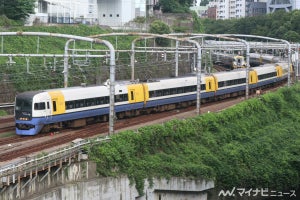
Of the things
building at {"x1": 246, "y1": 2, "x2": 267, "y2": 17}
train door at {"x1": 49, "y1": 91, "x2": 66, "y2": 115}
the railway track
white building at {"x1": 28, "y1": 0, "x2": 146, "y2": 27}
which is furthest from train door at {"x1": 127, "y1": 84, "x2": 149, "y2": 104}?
building at {"x1": 246, "y1": 2, "x2": 267, "y2": 17}

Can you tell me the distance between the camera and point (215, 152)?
35.9 meters

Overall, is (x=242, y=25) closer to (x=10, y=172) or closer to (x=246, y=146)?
(x=246, y=146)

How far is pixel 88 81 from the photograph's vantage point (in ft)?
171

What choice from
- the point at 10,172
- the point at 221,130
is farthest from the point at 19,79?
the point at 10,172

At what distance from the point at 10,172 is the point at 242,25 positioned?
101 m

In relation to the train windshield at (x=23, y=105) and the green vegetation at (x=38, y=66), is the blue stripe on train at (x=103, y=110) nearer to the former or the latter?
the train windshield at (x=23, y=105)

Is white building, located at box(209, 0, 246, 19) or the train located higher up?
white building, located at box(209, 0, 246, 19)

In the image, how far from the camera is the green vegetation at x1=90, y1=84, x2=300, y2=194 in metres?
30.0

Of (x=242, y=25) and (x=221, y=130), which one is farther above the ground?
(x=242, y=25)

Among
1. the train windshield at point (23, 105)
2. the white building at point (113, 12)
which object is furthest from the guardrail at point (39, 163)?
the white building at point (113, 12)

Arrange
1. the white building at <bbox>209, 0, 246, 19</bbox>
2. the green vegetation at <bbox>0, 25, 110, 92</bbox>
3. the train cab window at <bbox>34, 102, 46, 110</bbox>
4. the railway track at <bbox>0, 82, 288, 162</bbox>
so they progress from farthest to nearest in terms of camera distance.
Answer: the white building at <bbox>209, 0, 246, 19</bbox>
the green vegetation at <bbox>0, 25, 110, 92</bbox>
the train cab window at <bbox>34, 102, 46, 110</bbox>
the railway track at <bbox>0, 82, 288, 162</bbox>

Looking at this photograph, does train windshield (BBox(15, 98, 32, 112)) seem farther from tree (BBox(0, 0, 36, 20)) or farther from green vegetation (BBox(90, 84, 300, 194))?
tree (BBox(0, 0, 36, 20))

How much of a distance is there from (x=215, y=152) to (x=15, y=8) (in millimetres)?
33590

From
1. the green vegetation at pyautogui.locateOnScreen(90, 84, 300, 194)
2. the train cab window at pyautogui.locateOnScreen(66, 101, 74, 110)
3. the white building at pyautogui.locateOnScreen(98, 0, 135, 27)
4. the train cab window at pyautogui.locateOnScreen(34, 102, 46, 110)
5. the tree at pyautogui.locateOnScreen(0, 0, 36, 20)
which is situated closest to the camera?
the green vegetation at pyautogui.locateOnScreen(90, 84, 300, 194)
